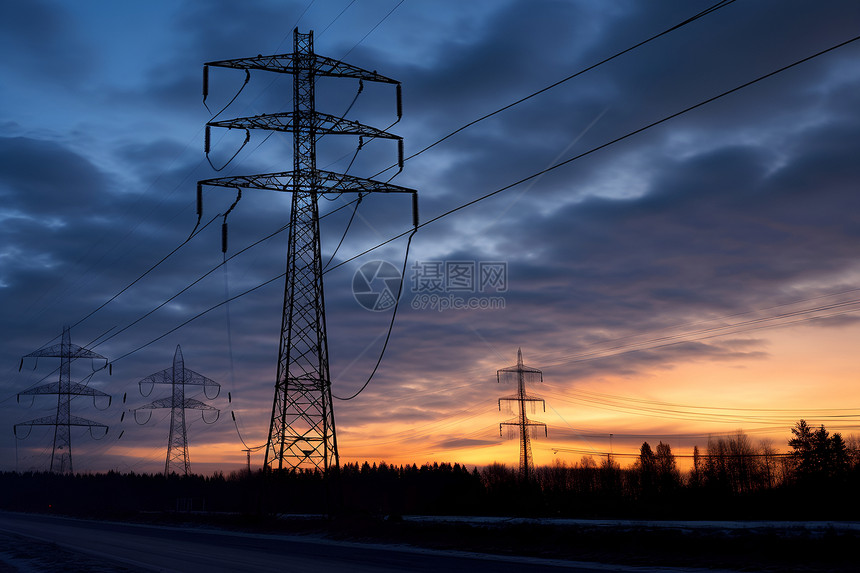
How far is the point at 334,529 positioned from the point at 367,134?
71.4ft

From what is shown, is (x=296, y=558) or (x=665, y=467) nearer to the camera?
(x=296, y=558)

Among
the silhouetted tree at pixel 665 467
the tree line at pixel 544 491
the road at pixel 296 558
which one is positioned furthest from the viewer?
the silhouetted tree at pixel 665 467

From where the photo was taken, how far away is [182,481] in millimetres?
152000

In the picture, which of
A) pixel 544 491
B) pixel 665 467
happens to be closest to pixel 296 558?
pixel 544 491

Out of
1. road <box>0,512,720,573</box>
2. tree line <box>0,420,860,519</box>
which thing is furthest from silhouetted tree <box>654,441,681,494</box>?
road <box>0,512,720,573</box>

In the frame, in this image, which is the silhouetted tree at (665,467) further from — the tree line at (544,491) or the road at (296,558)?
the road at (296,558)

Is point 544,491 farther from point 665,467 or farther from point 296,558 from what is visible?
point 665,467

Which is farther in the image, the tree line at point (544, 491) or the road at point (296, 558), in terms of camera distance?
the tree line at point (544, 491)

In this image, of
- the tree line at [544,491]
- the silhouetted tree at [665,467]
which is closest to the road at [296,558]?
the tree line at [544,491]

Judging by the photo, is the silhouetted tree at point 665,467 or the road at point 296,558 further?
the silhouetted tree at point 665,467

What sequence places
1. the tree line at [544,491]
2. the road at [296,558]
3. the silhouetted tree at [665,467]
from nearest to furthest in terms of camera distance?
the road at [296,558]
the tree line at [544,491]
the silhouetted tree at [665,467]

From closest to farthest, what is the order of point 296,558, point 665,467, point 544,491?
1. point 296,558
2. point 544,491
3. point 665,467

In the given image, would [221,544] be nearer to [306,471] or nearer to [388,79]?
[306,471]

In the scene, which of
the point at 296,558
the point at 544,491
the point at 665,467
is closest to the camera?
the point at 296,558
